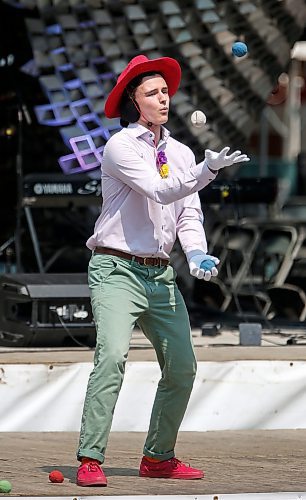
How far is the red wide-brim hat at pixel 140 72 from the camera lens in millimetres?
5445

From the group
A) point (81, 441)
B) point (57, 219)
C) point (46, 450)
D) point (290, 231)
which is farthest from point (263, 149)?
point (81, 441)

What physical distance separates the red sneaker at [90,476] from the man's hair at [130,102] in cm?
138

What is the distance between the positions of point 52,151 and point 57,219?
0.93 metres

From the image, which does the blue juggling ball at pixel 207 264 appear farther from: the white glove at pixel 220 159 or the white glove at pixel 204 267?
the white glove at pixel 220 159

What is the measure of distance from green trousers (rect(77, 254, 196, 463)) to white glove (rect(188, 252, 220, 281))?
25cm

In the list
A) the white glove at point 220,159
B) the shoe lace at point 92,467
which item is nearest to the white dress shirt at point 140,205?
the white glove at point 220,159

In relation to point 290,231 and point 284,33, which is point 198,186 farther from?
point 290,231

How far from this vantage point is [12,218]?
11.4 meters

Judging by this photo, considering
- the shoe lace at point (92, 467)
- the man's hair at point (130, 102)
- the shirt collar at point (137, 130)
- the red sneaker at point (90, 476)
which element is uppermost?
the man's hair at point (130, 102)

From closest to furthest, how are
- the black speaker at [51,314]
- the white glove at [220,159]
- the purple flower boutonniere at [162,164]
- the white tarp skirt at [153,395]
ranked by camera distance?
the white glove at [220,159] → the purple flower boutonniere at [162,164] → the white tarp skirt at [153,395] → the black speaker at [51,314]

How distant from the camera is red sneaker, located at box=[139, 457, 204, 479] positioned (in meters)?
5.52

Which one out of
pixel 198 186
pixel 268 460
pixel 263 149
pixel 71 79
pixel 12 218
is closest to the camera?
pixel 198 186

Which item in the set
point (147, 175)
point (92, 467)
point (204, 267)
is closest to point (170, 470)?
point (92, 467)

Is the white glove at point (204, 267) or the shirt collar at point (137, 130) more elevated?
the shirt collar at point (137, 130)
